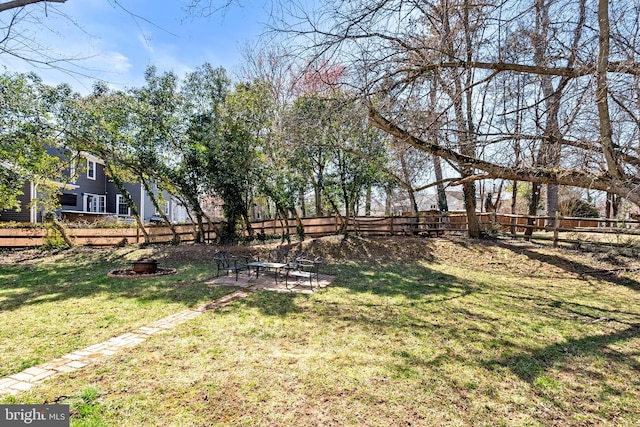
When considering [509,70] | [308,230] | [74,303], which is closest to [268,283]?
[74,303]

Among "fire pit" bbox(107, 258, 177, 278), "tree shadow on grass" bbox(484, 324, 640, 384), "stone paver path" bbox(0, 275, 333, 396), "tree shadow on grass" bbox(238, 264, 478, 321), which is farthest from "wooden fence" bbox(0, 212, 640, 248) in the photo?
"tree shadow on grass" bbox(484, 324, 640, 384)

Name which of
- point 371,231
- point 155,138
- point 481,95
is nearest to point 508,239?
point 371,231

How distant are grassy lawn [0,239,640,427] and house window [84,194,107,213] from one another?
16.5 metres

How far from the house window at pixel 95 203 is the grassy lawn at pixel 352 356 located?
1646 cm

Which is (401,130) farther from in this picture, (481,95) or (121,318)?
(121,318)

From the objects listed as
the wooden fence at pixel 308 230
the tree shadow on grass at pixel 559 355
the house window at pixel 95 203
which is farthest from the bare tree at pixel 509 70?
the house window at pixel 95 203

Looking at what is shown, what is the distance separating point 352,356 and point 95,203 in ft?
80.7

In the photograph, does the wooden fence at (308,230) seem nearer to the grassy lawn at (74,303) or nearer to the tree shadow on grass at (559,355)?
the grassy lawn at (74,303)

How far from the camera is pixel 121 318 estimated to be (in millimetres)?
4867

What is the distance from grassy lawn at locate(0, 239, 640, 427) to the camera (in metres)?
2.63

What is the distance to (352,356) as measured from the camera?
3.69m

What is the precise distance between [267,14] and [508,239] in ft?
42.3

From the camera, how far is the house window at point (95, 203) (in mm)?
21155

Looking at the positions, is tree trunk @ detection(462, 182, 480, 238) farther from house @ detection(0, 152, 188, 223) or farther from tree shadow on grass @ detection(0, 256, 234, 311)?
house @ detection(0, 152, 188, 223)
